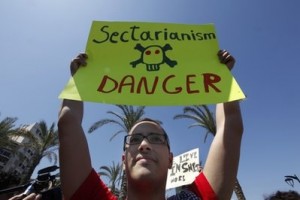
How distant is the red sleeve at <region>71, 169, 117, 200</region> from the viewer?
1777 millimetres

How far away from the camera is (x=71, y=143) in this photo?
73.1 inches

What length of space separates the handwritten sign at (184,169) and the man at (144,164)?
23.0 ft

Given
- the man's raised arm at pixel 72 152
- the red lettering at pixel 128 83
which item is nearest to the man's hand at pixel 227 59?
the red lettering at pixel 128 83

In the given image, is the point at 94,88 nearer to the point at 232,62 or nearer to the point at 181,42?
the point at 181,42

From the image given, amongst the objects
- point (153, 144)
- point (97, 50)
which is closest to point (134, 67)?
point (97, 50)

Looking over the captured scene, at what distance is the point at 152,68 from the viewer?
7.58 ft

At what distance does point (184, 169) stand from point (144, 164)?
773 centimetres

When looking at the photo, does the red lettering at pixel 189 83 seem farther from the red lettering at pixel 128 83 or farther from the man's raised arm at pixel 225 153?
the red lettering at pixel 128 83

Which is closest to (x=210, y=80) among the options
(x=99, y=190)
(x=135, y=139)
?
(x=135, y=139)

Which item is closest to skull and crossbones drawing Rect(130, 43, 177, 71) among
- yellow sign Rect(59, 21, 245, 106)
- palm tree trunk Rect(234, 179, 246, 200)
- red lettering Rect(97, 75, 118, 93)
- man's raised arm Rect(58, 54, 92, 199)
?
yellow sign Rect(59, 21, 245, 106)

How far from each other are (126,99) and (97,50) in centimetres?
61

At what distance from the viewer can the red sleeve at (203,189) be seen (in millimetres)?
1804

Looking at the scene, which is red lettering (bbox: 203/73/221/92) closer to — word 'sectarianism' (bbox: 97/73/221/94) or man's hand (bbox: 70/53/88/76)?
word 'sectarianism' (bbox: 97/73/221/94)

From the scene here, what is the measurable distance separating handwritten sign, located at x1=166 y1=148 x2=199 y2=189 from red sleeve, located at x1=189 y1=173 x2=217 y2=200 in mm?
7012
